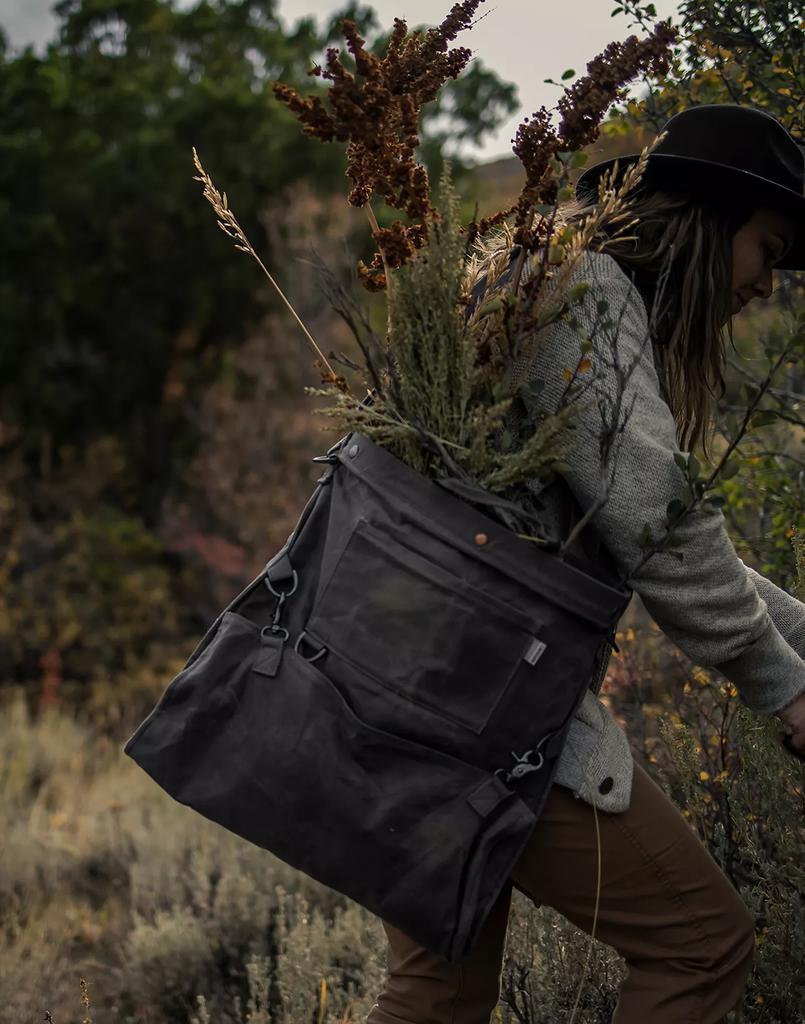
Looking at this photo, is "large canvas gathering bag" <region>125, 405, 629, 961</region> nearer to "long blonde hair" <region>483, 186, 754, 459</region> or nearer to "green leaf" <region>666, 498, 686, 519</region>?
"green leaf" <region>666, 498, 686, 519</region>

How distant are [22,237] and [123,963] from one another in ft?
27.0

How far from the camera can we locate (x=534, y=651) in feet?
5.48

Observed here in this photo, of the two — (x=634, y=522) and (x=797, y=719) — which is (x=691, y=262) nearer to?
(x=634, y=522)

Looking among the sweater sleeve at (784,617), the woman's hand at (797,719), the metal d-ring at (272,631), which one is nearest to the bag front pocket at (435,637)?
the metal d-ring at (272,631)

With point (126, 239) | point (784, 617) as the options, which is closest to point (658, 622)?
point (784, 617)

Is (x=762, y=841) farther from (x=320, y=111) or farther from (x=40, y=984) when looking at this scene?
(x=40, y=984)

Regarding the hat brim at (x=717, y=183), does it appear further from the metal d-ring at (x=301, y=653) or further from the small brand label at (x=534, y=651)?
the metal d-ring at (x=301, y=653)

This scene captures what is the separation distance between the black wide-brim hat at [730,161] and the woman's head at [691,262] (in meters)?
0.02

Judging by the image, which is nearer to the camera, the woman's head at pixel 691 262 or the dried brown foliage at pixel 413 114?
the dried brown foliage at pixel 413 114

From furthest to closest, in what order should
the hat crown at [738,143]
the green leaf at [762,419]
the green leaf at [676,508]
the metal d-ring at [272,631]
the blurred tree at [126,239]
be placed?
the blurred tree at [126,239] → the green leaf at [762,419] → the hat crown at [738,143] → the metal d-ring at [272,631] → the green leaf at [676,508]

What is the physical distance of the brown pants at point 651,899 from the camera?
1.76 metres

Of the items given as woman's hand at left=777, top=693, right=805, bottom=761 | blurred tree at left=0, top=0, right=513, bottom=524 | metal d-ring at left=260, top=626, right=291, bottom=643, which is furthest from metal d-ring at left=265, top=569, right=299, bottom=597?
blurred tree at left=0, top=0, right=513, bottom=524

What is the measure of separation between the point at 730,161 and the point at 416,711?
1.02 metres

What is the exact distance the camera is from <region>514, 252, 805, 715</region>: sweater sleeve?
172cm
